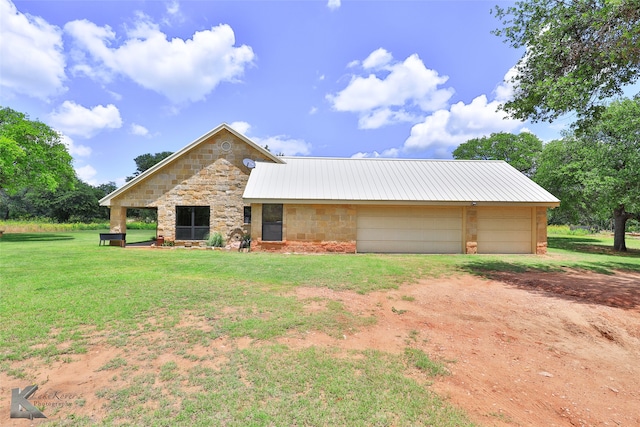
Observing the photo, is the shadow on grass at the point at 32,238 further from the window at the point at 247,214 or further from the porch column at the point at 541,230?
the porch column at the point at 541,230

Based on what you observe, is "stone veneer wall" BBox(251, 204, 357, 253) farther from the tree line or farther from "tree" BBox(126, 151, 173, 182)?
"tree" BBox(126, 151, 173, 182)

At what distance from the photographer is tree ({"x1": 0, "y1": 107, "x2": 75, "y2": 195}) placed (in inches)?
716

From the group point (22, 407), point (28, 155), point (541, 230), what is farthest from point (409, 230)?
point (28, 155)

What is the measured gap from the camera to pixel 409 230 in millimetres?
15086

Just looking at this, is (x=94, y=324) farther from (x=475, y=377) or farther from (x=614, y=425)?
(x=614, y=425)

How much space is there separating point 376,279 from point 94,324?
6.36 m

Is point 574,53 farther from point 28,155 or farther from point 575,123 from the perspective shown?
point 28,155

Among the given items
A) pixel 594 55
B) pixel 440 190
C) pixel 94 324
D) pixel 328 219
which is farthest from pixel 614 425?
pixel 440 190

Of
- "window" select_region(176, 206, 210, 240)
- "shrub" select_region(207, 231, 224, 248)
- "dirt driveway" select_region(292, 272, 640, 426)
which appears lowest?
"dirt driveway" select_region(292, 272, 640, 426)

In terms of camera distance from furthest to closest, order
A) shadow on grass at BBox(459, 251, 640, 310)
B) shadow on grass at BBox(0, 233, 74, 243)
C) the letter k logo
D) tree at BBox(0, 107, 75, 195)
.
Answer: shadow on grass at BBox(0, 233, 74, 243) → tree at BBox(0, 107, 75, 195) → shadow on grass at BBox(459, 251, 640, 310) → the letter k logo

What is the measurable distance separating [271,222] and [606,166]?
18.6 m

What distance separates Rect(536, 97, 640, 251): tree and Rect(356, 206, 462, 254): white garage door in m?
7.78

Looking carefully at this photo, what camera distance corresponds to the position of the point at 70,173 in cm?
2320

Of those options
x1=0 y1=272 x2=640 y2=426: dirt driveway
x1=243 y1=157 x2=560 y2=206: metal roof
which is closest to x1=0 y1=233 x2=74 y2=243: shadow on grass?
x1=243 y1=157 x2=560 y2=206: metal roof
